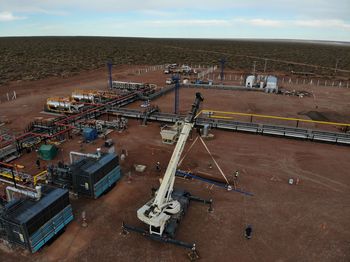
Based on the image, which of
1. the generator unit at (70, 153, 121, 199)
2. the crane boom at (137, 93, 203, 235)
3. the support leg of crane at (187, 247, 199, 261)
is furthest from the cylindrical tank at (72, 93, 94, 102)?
the support leg of crane at (187, 247, 199, 261)

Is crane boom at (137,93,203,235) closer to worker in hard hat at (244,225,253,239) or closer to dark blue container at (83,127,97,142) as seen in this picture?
worker in hard hat at (244,225,253,239)

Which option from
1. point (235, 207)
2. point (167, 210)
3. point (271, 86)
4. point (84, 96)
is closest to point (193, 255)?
point (167, 210)

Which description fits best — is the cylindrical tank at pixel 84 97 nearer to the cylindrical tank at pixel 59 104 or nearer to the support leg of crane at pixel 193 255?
the cylindrical tank at pixel 59 104

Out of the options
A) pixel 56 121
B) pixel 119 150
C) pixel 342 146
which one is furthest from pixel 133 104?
pixel 342 146

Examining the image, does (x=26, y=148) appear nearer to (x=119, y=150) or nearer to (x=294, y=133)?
(x=119, y=150)

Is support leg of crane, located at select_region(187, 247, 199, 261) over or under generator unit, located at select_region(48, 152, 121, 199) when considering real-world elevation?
under

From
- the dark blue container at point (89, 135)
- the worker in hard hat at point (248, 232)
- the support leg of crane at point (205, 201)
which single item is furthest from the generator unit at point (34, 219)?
the dark blue container at point (89, 135)

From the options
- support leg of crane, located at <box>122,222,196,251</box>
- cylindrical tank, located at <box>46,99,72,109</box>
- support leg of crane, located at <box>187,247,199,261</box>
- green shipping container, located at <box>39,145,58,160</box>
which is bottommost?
support leg of crane, located at <box>187,247,199,261</box>
